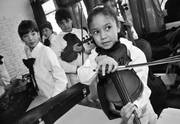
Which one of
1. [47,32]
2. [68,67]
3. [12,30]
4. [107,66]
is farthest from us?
[12,30]

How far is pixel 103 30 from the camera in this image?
0.71 m

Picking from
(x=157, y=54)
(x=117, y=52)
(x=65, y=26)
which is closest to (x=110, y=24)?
(x=117, y=52)

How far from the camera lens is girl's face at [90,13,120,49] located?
2.33ft

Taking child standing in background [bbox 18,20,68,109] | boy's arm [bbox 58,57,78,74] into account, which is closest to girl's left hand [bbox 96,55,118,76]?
child standing in background [bbox 18,20,68,109]

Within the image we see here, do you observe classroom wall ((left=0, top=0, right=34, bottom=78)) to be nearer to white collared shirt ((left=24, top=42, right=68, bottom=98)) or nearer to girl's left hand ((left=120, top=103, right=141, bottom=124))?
white collared shirt ((left=24, top=42, right=68, bottom=98))

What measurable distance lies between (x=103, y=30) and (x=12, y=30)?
111 inches

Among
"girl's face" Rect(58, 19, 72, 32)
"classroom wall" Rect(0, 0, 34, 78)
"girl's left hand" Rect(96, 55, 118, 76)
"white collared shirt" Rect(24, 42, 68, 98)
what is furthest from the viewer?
"classroom wall" Rect(0, 0, 34, 78)

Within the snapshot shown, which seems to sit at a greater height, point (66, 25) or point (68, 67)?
point (66, 25)

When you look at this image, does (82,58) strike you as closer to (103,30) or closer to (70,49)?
(70,49)

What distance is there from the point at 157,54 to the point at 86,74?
1.27 m

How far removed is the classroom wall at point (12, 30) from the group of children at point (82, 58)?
931 mm

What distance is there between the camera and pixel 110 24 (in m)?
0.73

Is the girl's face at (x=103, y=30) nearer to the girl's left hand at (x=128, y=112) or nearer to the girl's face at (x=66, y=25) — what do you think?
the girl's left hand at (x=128, y=112)

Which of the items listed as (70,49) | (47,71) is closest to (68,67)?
(70,49)
